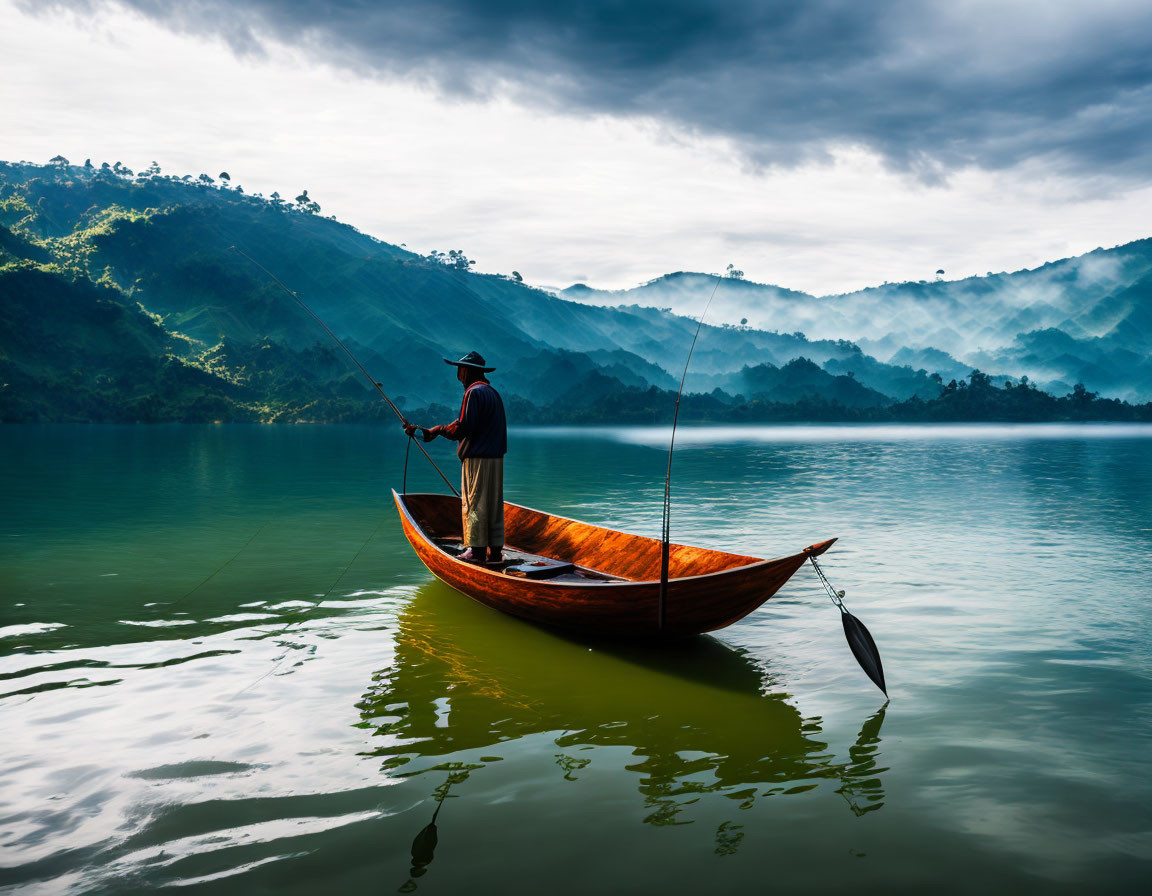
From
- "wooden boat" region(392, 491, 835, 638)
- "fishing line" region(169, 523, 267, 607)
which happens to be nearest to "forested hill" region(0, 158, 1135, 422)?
"fishing line" region(169, 523, 267, 607)

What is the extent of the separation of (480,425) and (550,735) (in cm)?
434

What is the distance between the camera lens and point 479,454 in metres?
9.98

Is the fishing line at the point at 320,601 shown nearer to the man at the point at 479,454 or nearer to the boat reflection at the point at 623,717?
the boat reflection at the point at 623,717

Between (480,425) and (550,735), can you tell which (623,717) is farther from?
(480,425)

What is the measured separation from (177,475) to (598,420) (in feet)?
382

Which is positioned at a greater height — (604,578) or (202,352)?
(202,352)

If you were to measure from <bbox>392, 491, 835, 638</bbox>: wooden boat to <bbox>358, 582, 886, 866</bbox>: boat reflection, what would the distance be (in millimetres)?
449

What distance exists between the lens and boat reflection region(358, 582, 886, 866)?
5.71 metres

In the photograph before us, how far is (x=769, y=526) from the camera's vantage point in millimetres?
18516

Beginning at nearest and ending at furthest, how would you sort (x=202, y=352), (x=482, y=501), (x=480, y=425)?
(x=480, y=425), (x=482, y=501), (x=202, y=352)

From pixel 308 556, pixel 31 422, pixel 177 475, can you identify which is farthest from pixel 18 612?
pixel 31 422

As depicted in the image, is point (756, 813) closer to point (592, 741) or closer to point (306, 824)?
point (592, 741)

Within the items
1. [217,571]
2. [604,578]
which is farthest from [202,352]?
[604,578]

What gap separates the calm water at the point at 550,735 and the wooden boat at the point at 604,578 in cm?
45
